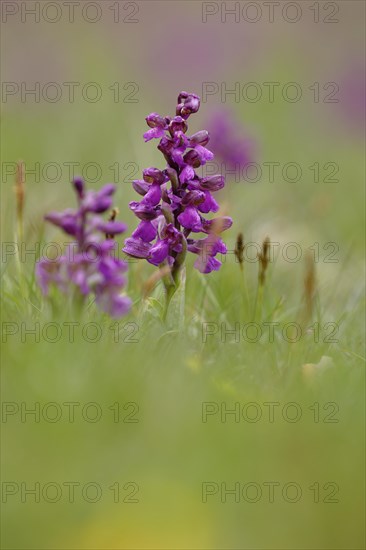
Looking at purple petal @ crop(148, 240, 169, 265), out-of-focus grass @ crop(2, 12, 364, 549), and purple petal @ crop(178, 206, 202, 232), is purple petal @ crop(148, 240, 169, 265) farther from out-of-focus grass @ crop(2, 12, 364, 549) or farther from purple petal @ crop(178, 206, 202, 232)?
out-of-focus grass @ crop(2, 12, 364, 549)

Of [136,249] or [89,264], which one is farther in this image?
[136,249]

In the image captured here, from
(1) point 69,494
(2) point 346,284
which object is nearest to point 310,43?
(2) point 346,284

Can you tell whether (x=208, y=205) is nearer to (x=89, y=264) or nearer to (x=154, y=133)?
(x=154, y=133)

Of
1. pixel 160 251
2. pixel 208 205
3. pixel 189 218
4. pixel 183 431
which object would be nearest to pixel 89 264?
pixel 160 251

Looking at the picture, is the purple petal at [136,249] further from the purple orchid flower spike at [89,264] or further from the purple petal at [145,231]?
the purple orchid flower spike at [89,264]

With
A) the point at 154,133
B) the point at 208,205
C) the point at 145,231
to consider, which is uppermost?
the point at 154,133

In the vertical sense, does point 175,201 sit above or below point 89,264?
above
